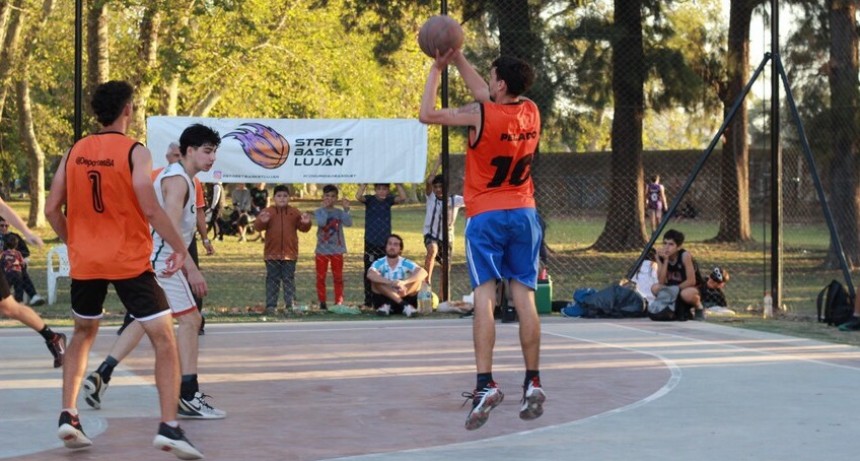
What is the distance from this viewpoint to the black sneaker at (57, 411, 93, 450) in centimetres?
691

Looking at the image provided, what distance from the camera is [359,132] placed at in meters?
16.2

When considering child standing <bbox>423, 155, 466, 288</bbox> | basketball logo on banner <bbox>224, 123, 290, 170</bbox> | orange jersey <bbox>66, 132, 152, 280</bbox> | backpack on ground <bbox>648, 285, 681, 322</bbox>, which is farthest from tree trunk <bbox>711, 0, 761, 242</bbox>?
orange jersey <bbox>66, 132, 152, 280</bbox>

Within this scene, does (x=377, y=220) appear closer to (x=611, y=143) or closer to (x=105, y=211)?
(x=105, y=211)

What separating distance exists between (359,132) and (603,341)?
492cm

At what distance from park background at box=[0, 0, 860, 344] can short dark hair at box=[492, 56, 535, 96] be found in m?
8.35

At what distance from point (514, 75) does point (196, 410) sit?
2945 mm

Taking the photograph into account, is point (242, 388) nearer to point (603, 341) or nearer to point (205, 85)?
point (603, 341)

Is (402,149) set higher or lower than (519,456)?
higher

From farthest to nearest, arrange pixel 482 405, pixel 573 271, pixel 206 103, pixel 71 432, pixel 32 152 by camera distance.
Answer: pixel 32 152 < pixel 206 103 < pixel 573 271 < pixel 482 405 < pixel 71 432

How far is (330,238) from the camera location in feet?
54.1

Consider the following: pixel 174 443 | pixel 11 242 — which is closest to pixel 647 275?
pixel 11 242

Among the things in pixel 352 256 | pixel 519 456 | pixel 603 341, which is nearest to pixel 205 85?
pixel 352 256

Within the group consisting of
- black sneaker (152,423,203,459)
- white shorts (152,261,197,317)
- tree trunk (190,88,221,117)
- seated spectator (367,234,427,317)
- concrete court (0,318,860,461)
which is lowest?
concrete court (0,318,860,461)

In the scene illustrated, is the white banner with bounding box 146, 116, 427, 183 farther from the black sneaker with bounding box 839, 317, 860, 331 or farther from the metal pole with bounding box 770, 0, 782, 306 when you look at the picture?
the black sneaker with bounding box 839, 317, 860, 331
